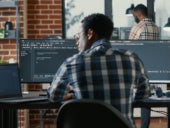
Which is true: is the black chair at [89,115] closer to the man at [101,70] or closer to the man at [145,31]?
the man at [101,70]

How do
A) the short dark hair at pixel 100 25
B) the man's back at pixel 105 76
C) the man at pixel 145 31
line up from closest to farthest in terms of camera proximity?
the man's back at pixel 105 76 → the short dark hair at pixel 100 25 → the man at pixel 145 31

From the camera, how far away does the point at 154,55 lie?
10.5 ft

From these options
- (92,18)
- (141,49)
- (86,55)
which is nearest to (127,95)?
(86,55)

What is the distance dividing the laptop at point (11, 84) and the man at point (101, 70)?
665 mm

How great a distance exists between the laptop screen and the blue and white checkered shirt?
29.3 inches

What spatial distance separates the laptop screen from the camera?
2.98 m

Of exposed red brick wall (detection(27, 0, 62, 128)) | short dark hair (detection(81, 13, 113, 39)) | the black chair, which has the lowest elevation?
the black chair

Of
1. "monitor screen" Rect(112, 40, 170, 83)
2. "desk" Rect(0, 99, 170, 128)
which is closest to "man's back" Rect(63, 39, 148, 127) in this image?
"desk" Rect(0, 99, 170, 128)

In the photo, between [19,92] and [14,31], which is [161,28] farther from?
[19,92]

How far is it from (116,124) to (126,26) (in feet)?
13.0

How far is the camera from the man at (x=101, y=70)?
2.21m

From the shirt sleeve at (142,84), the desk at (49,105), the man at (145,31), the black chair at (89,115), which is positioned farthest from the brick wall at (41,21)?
the black chair at (89,115)

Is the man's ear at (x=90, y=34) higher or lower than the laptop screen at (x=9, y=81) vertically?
higher

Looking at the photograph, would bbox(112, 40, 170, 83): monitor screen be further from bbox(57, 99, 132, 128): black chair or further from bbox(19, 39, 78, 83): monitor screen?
bbox(57, 99, 132, 128): black chair
